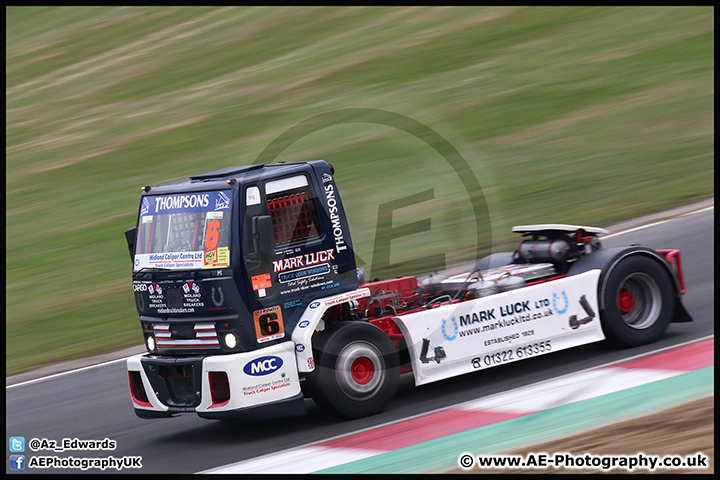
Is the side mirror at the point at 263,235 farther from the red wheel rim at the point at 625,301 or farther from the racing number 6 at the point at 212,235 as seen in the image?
the red wheel rim at the point at 625,301

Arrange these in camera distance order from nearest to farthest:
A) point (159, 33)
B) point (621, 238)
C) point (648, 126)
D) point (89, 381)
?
1. point (89, 381)
2. point (621, 238)
3. point (648, 126)
4. point (159, 33)

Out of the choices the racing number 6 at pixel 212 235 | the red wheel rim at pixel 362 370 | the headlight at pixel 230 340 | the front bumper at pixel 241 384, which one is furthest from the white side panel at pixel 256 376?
the racing number 6 at pixel 212 235

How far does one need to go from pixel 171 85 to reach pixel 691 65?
14.4 meters

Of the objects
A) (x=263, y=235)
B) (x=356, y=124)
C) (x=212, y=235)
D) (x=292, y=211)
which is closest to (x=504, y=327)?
(x=292, y=211)

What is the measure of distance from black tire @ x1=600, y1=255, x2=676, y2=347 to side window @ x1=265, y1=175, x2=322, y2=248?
322cm

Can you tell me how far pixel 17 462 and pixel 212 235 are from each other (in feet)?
9.58

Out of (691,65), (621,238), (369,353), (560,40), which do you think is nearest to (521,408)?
(369,353)

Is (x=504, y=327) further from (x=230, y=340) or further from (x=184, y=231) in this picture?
(x=184, y=231)

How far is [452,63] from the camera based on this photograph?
2314 cm

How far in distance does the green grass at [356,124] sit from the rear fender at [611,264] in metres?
4.77

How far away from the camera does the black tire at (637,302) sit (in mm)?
9016

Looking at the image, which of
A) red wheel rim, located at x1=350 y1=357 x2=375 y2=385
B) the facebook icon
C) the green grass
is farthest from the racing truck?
the green grass

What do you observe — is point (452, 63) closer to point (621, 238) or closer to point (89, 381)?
point (621, 238)

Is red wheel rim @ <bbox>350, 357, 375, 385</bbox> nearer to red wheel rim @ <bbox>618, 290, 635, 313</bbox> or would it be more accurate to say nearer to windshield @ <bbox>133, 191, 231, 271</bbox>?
windshield @ <bbox>133, 191, 231, 271</bbox>
